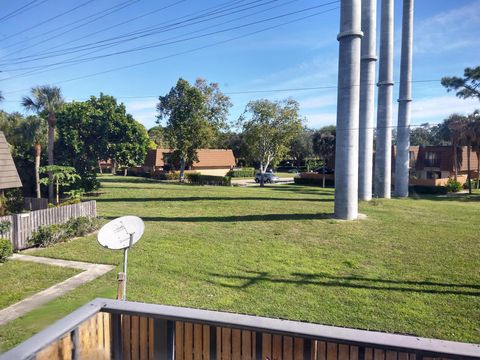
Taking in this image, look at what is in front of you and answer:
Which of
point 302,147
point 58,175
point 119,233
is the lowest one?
point 119,233

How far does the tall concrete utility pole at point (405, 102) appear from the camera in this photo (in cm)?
2975

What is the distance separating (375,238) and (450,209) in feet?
35.3

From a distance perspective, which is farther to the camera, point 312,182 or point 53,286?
point 312,182

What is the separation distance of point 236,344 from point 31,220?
1252 centimetres

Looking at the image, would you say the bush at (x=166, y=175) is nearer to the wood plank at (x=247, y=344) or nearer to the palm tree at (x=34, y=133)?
the palm tree at (x=34, y=133)

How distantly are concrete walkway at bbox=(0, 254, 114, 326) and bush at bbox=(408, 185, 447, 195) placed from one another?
32733 millimetres

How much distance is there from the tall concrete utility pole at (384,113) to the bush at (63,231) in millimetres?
22086

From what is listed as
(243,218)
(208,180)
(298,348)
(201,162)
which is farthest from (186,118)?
(298,348)

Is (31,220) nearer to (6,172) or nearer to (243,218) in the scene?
(6,172)

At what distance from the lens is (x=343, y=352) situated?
250 centimetres

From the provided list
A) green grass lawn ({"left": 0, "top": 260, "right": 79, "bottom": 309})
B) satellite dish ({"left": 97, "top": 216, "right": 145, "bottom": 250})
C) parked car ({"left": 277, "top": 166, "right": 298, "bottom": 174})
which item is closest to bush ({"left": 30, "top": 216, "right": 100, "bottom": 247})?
green grass lawn ({"left": 0, "top": 260, "right": 79, "bottom": 309})

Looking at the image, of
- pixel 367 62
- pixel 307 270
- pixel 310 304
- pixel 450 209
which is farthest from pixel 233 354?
pixel 367 62

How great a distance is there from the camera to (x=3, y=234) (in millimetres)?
11797

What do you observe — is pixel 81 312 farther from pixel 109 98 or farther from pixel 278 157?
pixel 278 157
